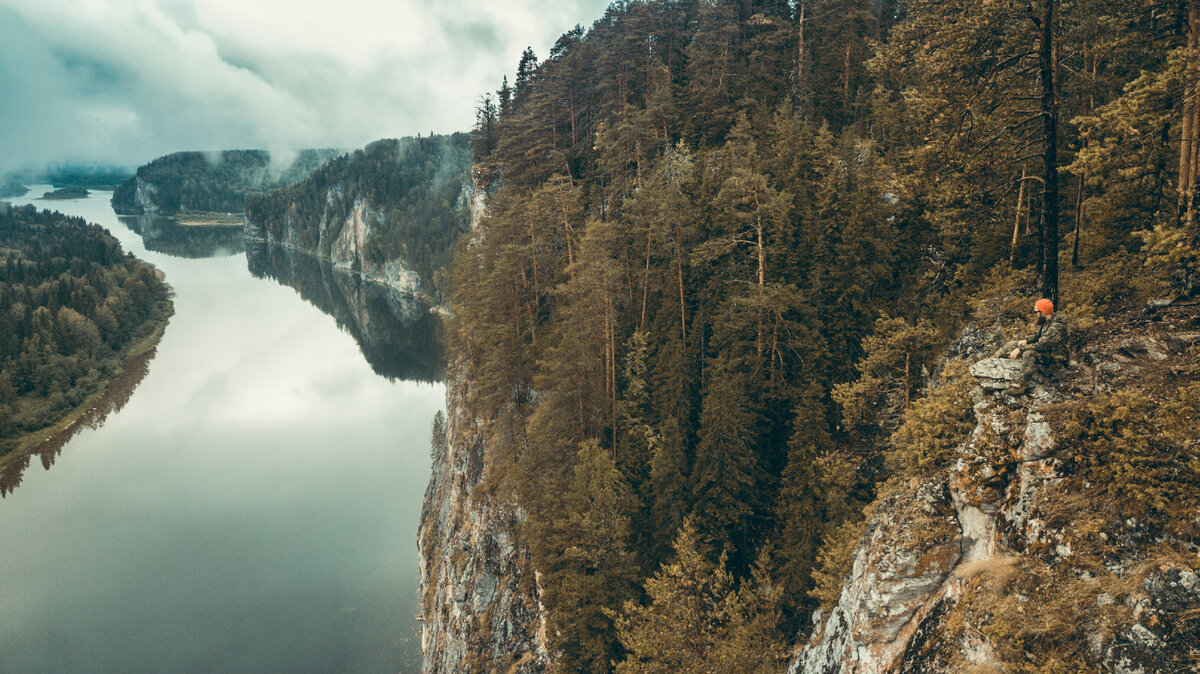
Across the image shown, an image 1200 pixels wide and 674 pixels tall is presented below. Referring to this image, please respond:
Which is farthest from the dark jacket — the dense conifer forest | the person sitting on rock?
the dense conifer forest

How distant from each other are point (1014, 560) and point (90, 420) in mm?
110206

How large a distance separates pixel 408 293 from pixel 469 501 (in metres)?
143

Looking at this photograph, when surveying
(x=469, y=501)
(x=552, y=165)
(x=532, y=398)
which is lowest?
(x=469, y=501)

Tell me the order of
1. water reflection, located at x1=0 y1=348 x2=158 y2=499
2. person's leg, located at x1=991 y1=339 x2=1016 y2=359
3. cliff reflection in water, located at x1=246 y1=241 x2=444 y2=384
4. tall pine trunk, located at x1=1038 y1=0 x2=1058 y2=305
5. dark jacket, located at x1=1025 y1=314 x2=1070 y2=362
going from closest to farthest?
dark jacket, located at x1=1025 y1=314 x2=1070 y2=362 < tall pine trunk, located at x1=1038 y1=0 x2=1058 y2=305 < person's leg, located at x1=991 y1=339 x2=1016 y2=359 < water reflection, located at x1=0 y1=348 x2=158 y2=499 < cliff reflection in water, located at x1=246 y1=241 x2=444 y2=384

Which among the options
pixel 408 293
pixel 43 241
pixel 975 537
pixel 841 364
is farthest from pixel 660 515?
pixel 43 241

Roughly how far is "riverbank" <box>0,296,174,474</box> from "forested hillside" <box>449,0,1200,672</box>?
7290 centimetres

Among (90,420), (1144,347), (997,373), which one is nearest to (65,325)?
(90,420)

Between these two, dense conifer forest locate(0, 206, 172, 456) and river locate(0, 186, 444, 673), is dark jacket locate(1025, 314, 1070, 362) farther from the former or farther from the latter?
dense conifer forest locate(0, 206, 172, 456)

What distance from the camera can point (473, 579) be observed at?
107 ft

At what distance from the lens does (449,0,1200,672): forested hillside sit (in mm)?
11680

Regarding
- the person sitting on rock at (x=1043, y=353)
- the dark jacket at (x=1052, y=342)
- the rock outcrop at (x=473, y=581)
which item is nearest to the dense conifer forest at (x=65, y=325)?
the rock outcrop at (x=473, y=581)

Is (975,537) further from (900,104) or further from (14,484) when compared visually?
(14,484)

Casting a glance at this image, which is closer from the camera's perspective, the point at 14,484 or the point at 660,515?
the point at 660,515

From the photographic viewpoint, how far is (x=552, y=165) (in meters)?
45.2
